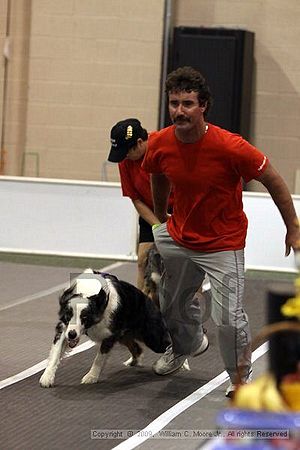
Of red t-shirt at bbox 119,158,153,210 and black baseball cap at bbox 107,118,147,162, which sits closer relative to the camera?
black baseball cap at bbox 107,118,147,162

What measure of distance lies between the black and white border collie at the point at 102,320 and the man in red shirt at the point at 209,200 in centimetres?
33

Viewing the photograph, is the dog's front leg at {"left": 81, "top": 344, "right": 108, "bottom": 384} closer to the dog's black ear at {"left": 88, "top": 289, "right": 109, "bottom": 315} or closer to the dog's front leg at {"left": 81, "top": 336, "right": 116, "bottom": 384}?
the dog's front leg at {"left": 81, "top": 336, "right": 116, "bottom": 384}

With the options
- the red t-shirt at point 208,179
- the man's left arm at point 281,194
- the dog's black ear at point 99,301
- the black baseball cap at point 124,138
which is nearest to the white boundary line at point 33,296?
the black baseball cap at point 124,138

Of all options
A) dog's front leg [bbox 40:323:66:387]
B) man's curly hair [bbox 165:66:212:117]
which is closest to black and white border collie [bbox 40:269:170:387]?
dog's front leg [bbox 40:323:66:387]

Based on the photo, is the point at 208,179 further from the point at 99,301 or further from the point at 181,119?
the point at 99,301

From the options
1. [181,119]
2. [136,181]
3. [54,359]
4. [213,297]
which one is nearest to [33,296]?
[136,181]

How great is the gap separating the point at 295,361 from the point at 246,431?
231 mm

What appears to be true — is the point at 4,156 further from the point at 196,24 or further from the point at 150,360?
the point at 150,360

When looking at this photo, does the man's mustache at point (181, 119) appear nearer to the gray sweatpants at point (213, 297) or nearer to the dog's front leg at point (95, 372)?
the gray sweatpants at point (213, 297)

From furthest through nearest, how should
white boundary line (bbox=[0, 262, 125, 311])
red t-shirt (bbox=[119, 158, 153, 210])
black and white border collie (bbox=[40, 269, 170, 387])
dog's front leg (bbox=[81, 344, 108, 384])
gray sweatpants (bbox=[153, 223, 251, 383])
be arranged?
1. white boundary line (bbox=[0, 262, 125, 311])
2. red t-shirt (bbox=[119, 158, 153, 210])
3. dog's front leg (bbox=[81, 344, 108, 384])
4. black and white border collie (bbox=[40, 269, 170, 387])
5. gray sweatpants (bbox=[153, 223, 251, 383])

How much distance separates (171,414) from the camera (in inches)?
206

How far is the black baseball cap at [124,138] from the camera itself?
248 inches

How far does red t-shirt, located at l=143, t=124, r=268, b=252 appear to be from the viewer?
5.24m

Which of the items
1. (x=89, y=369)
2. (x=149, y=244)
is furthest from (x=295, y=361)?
(x=149, y=244)
